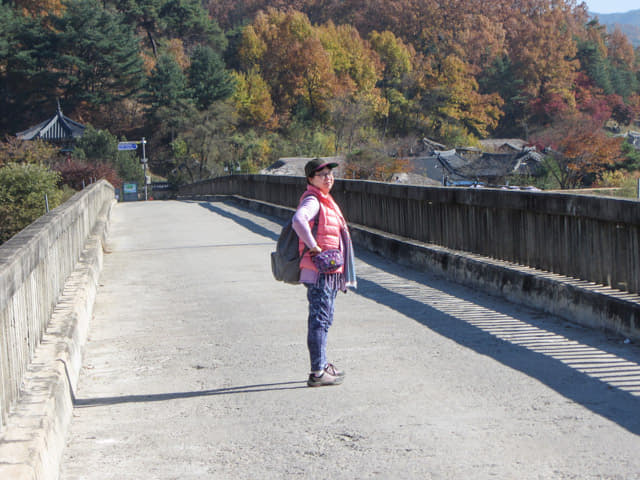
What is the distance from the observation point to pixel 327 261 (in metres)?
5.82

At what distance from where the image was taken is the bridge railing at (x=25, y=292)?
4234 millimetres

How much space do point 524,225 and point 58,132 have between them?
8271cm

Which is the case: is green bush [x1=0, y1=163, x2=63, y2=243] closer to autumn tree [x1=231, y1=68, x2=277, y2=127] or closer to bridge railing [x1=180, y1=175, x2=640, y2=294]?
bridge railing [x1=180, y1=175, x2=640, y2=294]

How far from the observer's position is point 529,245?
30.5ft

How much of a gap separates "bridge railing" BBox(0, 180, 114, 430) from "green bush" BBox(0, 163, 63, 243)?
28128 millimetres

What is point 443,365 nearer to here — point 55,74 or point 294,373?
point 294,373

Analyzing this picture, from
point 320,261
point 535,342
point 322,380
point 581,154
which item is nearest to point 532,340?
point 535,342

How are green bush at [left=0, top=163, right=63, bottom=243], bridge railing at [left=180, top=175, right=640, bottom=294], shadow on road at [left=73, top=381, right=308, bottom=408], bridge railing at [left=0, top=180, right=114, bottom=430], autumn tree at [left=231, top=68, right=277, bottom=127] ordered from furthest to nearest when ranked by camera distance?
autumn tree at [left=231, top=68, right=277, bottom=127] → green bush at [left=0, top=163, right=63, bottom=243] → bridge railing at [left=180, top=175, right=640, bottom=294] → shadow on road at [left=73, top=381, right=308, bottom=408] → bridge railing at [left=0, top=180, right=114, bottom=430]

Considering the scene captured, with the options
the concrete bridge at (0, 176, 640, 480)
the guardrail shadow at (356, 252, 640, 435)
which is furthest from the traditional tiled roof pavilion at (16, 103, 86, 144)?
the guardrail shadow at (356, 252, 640, 435)

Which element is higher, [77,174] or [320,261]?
[77,174]

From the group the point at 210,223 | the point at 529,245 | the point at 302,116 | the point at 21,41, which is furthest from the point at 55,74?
the point at 529,245

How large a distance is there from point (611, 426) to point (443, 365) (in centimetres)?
174

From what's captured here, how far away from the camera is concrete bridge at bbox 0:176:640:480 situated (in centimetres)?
434

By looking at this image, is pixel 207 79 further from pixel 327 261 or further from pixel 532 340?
pixel 327 261
